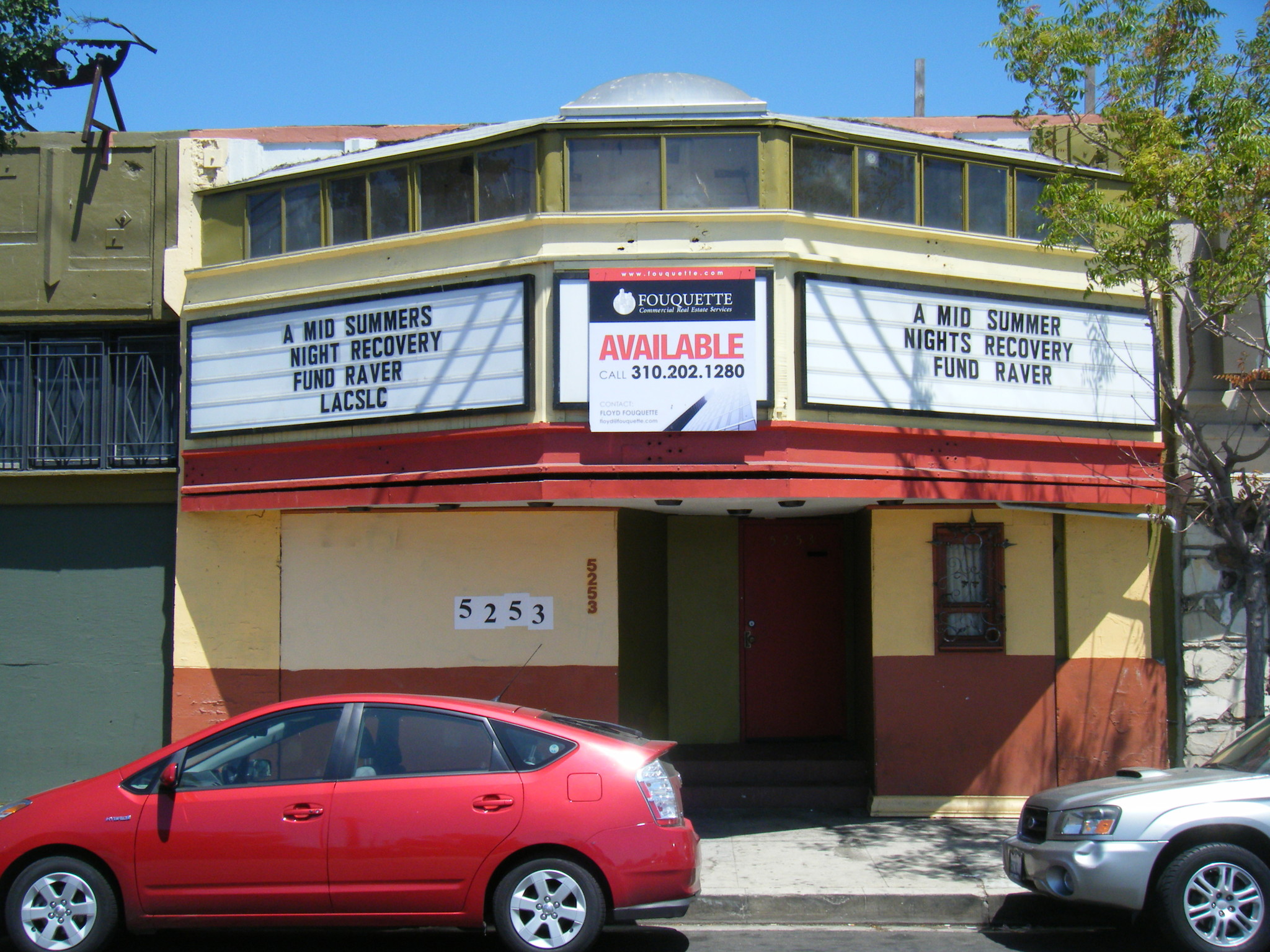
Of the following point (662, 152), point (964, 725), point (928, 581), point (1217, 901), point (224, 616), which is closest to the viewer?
point (1217, 901)

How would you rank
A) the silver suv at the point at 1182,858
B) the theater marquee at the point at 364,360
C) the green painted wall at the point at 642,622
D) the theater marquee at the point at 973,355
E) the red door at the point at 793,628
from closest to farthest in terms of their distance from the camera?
the silver suv at the point at 1182,858 → the theater marquee at the point at 973,355 → the theater marquee at the point at 364,360 → the green painted wall at the point at 642,622 → the red door at the point at 793,628

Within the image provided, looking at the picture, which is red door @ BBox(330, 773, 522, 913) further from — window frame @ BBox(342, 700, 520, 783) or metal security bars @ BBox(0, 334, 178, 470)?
metal security bars @ BBox(0, 334, 178, 470)

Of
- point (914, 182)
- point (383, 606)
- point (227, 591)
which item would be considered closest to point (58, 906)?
point (383, 606)

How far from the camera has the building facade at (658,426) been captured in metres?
8.91

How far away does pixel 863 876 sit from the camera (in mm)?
8008

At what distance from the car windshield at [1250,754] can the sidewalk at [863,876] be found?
1230 millimetres

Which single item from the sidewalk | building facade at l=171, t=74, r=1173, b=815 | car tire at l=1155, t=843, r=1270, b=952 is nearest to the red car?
the sidewalk

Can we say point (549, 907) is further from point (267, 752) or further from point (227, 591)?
point (227, 591)

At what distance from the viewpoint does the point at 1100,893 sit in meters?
6.31

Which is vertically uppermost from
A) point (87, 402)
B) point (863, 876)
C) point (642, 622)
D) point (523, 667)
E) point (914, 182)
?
point (914, 182)

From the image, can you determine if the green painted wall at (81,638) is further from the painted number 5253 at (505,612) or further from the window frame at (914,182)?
the window frame at (914,182)

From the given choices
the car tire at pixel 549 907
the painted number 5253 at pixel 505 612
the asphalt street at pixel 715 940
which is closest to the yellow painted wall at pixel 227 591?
the painted number 5253 at pixel 505 612

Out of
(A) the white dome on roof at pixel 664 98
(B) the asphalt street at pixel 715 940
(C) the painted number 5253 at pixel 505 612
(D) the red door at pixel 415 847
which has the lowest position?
(B) the asphalt street at pixel 715 940

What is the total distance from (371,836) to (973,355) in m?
6.40
